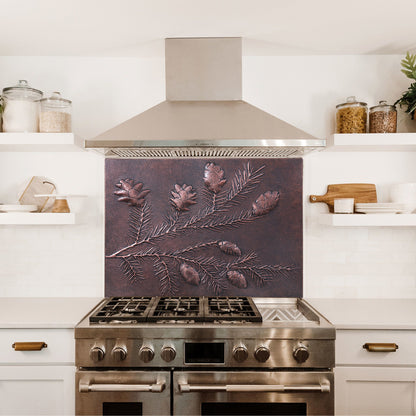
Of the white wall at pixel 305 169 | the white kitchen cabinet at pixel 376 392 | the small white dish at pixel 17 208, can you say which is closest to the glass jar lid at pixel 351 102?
the white wall at pixel 305 169

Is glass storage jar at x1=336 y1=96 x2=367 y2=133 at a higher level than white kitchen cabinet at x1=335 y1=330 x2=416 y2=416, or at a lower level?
higher

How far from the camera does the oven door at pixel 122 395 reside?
1.72m

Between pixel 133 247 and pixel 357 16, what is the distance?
1817mm

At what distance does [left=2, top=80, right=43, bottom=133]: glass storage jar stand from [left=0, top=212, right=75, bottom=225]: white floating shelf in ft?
1.58

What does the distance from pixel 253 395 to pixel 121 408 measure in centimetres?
63

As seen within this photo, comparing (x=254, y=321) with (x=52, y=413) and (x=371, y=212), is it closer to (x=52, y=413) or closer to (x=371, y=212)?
(x=371, y=212)

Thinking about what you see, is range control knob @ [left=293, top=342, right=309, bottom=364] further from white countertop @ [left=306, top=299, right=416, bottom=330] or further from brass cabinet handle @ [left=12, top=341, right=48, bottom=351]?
brass cabinet handle @ [left=12, top=341, right=48, bottom=351]

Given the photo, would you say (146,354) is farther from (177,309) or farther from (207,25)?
(207,25)

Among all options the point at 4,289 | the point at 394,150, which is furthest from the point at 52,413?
the point at 394,150

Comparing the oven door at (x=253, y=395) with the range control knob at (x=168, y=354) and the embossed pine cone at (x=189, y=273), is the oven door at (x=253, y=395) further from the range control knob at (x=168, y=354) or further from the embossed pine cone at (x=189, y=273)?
the embossed pine cone at (x=189, y=273)

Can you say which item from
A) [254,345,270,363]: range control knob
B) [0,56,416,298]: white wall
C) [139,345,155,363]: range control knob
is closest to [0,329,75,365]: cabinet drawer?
[139,345,155,363]: range control knob

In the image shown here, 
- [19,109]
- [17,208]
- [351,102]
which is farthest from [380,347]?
[19,109]

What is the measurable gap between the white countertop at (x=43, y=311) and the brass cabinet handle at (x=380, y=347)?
4.72 feet

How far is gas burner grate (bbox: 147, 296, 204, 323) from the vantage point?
1849mm
